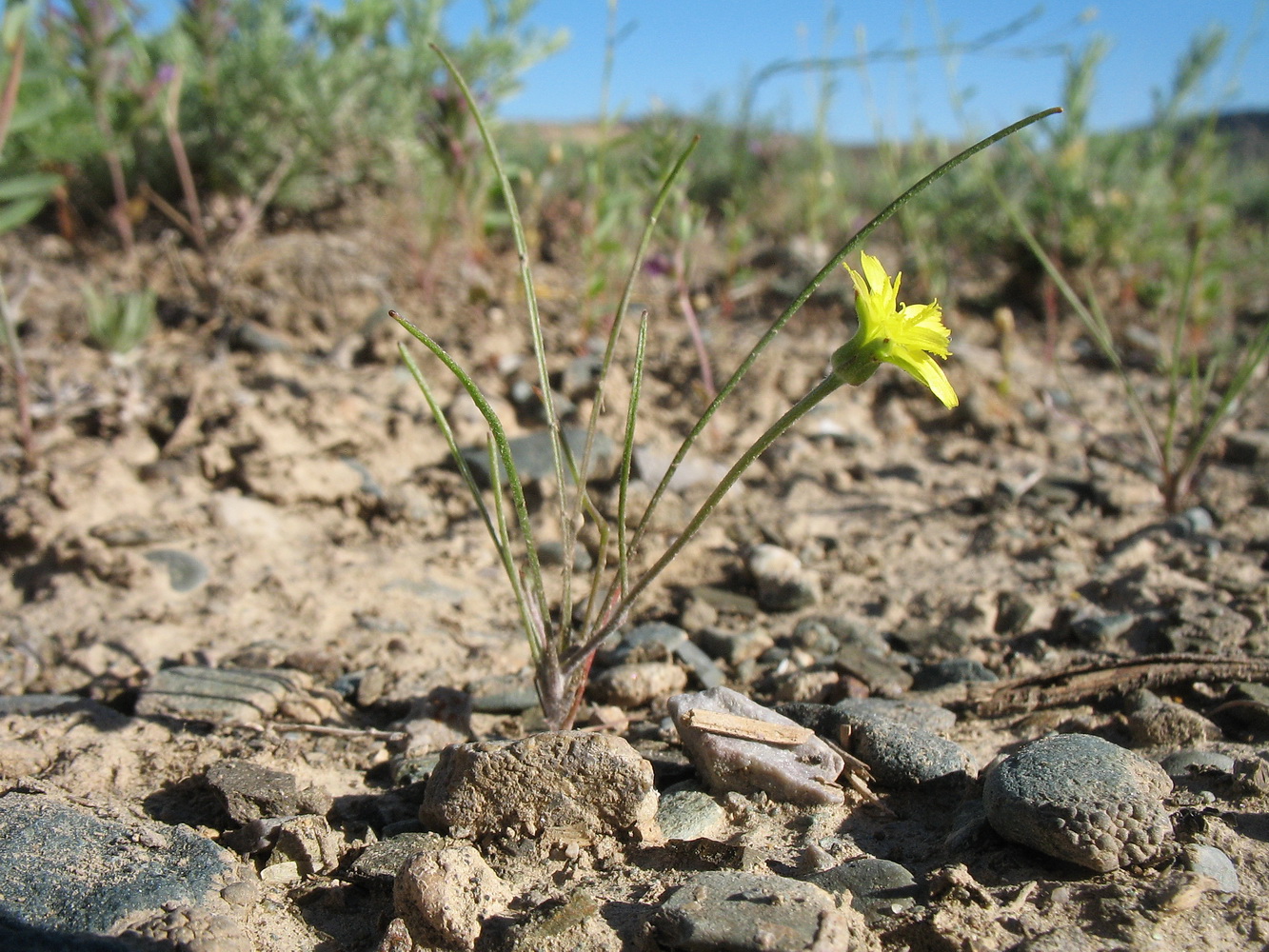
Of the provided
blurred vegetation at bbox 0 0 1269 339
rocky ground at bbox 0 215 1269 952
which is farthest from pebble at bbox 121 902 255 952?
blurred vegetation at bbox 0 0 1269 339

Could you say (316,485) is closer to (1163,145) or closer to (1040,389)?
(1040,389)

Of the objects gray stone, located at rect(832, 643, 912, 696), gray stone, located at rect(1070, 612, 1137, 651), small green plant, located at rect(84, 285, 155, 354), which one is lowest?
gray stone, located at rect(832, 643, 912, 696)

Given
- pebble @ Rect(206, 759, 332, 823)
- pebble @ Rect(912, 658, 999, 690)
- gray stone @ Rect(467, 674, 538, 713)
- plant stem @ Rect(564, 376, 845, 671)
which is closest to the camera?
plant stem @ Rect(564, 376, 845, 671)

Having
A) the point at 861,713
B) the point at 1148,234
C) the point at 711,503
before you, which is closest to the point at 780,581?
the point at 861,713

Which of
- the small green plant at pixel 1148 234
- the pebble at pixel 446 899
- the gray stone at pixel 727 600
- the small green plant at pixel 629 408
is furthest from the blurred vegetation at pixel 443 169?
the pebble at pixel 446 899

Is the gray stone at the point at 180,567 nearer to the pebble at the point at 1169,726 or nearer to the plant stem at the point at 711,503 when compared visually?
the plant stem at the point at 711,503

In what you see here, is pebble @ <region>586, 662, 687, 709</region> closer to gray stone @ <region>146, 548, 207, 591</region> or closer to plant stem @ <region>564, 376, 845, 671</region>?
plant stem @ <region>564, 376, 845, 671</region>

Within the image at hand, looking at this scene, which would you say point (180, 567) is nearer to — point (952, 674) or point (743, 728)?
point (743, 728)
